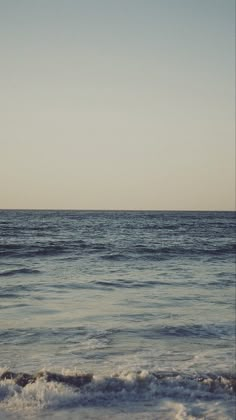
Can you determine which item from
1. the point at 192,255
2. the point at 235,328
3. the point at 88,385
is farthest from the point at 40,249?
the point at 88,385

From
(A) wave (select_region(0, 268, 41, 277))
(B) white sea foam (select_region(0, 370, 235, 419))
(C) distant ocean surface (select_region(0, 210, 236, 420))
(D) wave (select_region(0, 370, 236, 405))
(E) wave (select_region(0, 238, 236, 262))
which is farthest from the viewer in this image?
(E) wave (select_region(0, 238, 236, 262))

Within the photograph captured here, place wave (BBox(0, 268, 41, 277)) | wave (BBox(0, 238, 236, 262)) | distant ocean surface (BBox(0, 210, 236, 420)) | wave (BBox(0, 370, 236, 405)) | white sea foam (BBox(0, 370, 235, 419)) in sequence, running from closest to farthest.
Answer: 1. white sea foam (BBox(0, 370, 235, 419))
2. distant ocean surface (BBox(0, 210, 236, 420))
3. wave (BBox(0, 370, 236, 405))
4. wave (BBox(0, 268, 41, 277))
5. wave (BBox(0, 238, 236, 262))

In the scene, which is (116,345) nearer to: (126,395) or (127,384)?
(127,384)

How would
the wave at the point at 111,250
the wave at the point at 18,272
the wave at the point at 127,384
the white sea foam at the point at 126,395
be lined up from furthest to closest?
the wave at the point at 111,250 < the wave at the point at 18,272 < the wave at the point at 127,384 < the white sea foam at the point at 126,395

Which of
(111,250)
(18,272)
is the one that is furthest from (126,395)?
(111,250)

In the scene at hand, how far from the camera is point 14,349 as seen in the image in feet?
23.9

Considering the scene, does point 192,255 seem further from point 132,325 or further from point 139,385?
point 139,385

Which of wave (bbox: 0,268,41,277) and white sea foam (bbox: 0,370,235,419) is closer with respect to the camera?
white sea foam (bbox: 0,370,235,419)

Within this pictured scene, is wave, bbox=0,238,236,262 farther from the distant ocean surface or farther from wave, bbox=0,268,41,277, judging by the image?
the distant ocean surface

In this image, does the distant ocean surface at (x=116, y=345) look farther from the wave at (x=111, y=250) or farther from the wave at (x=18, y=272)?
the wave at (x=111, y=250)

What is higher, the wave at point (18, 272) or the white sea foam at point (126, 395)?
the white sea foam at point (126, 395)

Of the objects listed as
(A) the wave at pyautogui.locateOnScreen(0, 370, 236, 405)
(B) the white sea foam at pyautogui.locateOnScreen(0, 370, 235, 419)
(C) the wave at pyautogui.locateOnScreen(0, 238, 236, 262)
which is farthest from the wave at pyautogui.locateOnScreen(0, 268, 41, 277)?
(B) the white sea foam at pyautogui.locateOnScreen(0, 370, 235, 419)

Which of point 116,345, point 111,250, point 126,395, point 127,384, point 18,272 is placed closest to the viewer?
point 126,395

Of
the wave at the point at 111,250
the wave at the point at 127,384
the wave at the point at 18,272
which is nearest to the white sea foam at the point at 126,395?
the wave at the point at 127,384
